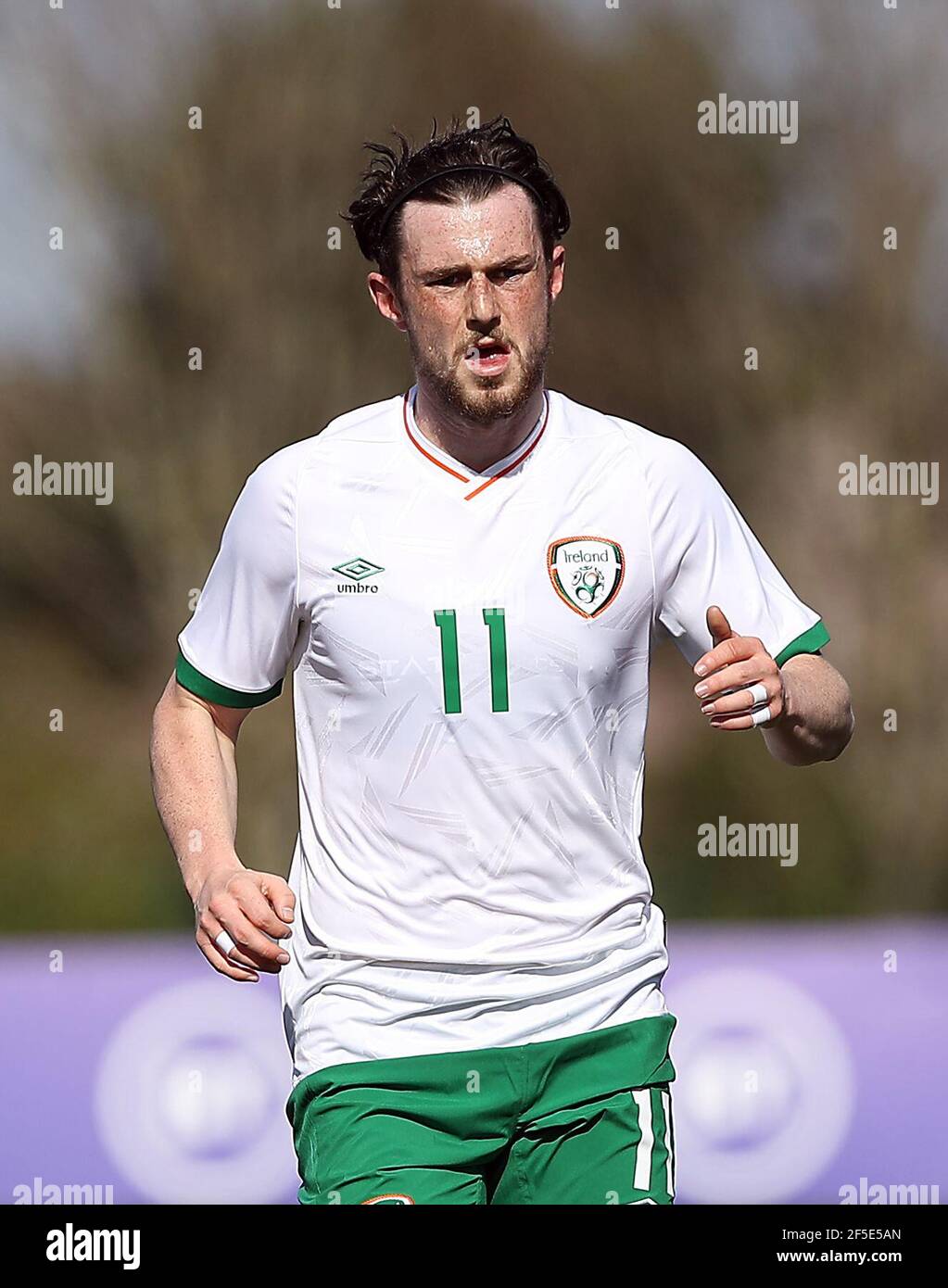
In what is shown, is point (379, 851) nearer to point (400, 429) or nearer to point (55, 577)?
point (400, 429)

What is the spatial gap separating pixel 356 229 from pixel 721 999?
2999 millimetres

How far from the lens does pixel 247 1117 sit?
4.65 m

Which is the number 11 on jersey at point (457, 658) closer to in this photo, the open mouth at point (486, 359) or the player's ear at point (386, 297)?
the open mouth at point (486, 359)

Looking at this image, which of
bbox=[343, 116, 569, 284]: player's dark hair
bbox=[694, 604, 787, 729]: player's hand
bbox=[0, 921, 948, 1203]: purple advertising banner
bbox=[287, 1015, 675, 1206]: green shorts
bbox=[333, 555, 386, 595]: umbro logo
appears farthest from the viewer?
bbox=[0, 921, 948, 1203]: purple advertising banner

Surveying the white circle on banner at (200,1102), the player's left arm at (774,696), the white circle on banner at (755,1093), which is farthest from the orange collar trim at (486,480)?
the white circle on banner at (200,1102)

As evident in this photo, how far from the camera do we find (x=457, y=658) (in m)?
2.56

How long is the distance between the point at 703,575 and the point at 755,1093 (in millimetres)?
2444

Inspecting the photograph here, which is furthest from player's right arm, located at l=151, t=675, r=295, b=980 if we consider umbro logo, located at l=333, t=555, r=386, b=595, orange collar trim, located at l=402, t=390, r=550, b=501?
orange collar trim, located at l=402, t=390, r=550, b=501

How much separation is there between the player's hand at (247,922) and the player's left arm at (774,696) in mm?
606

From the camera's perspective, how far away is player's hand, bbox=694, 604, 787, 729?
7.64ft

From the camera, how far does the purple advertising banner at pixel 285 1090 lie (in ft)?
14.6

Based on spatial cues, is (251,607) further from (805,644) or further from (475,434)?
(805,644)

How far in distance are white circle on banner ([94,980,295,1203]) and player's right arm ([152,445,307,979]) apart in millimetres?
2012

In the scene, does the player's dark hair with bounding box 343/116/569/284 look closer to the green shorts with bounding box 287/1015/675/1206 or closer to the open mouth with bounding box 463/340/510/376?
the open mouth with bounding box 463/340/510/376
